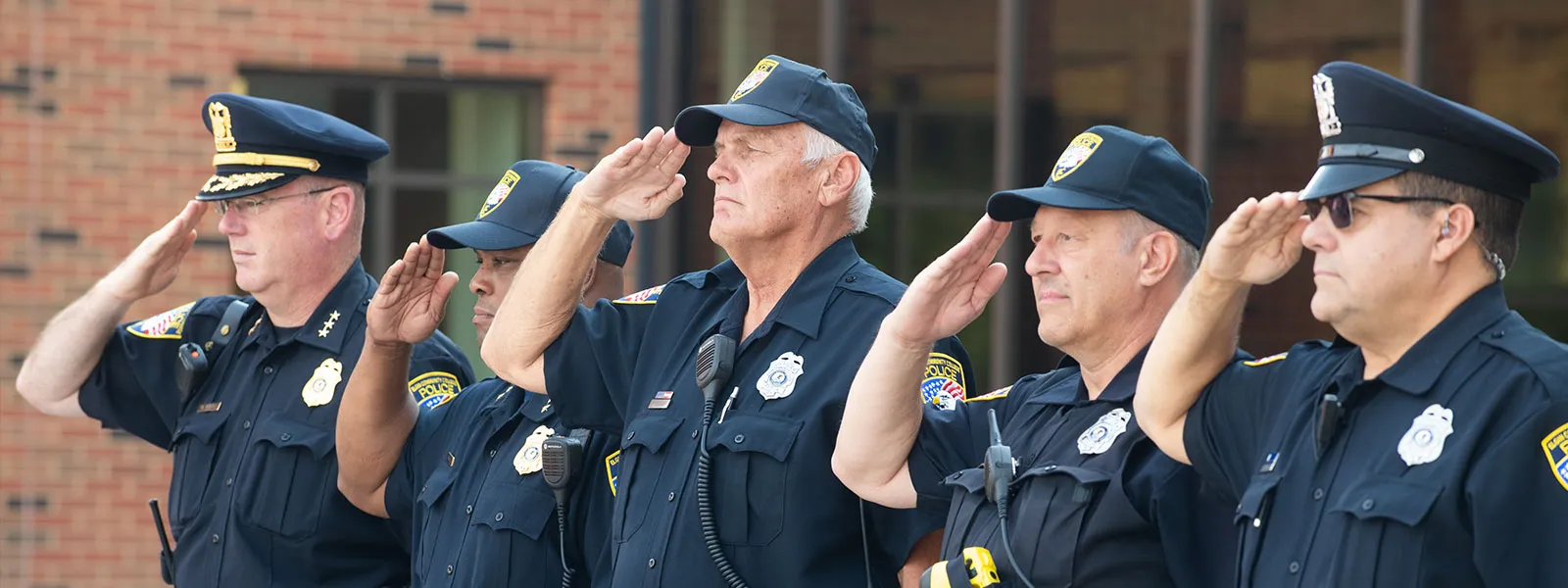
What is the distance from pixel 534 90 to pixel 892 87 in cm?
211

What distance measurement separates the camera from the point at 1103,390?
3932 mm

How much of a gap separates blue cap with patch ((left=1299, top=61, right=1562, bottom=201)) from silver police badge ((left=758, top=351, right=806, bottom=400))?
1.29 m

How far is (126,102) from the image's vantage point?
966 centimetres

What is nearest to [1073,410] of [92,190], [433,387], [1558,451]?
[1558,451]

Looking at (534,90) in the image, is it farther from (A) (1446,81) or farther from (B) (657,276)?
(A) (1446,81)

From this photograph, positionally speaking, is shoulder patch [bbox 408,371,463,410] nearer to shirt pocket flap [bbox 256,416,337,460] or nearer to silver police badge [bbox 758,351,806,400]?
shirt pocket flap [bbox 256,416,337,460]

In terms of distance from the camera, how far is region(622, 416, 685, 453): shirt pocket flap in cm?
438

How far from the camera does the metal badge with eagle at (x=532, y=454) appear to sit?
4.99 metres

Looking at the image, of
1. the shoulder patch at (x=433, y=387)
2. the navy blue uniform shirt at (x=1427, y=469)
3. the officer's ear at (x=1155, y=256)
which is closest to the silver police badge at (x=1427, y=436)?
the navy blue uniform shirt at (x=1427, y=469)

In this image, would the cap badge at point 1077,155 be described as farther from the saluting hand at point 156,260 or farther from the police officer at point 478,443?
the saluting hand at point 156,260

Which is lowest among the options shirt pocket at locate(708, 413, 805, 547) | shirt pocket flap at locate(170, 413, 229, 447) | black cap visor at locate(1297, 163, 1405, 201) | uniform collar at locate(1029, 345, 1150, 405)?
shirt pocket flap at locate(170, 413, 229, 447)

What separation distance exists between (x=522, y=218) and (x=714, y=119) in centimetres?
96

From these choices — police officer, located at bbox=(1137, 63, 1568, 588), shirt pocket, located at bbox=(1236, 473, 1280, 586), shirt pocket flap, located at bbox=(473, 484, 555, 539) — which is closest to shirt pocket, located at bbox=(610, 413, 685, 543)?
shirt pocket flap, located at bbox=(473, 484, 555, 539)

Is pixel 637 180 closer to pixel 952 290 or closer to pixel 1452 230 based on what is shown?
pixel 952 290
